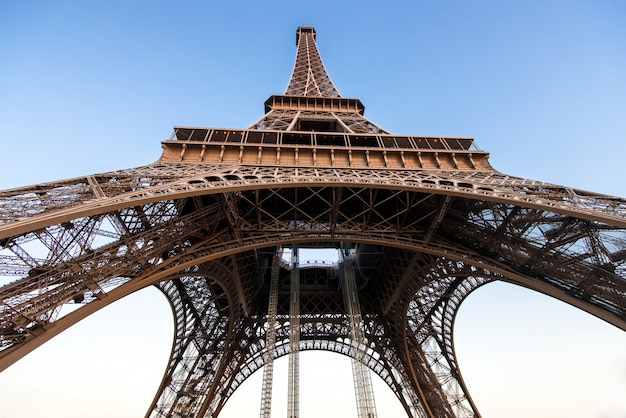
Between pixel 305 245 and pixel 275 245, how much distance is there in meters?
9.22

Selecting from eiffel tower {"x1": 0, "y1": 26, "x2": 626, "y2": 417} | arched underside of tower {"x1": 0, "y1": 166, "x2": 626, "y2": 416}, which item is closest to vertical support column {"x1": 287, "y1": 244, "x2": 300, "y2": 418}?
eiffel tower {"x1": 0, "y1": 26, "x2": 626, "y2": 417}

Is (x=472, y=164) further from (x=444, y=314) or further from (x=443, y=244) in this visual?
(x=444, y=314)

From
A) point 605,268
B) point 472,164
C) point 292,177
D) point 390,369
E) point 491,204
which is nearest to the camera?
point 605,268

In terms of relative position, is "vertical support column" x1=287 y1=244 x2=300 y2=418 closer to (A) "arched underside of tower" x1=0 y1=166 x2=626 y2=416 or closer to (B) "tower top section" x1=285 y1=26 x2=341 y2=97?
(A) "arched underside of tower" x1=0 y1=166 x2=626 y2=416

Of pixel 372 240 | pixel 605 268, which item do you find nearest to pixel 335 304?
pixel 372 240

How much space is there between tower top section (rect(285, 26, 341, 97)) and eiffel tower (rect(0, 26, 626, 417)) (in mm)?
5147

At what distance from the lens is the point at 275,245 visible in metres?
16.4

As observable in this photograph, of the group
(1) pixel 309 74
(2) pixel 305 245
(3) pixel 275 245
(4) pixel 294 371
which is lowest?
(4) pixel 294 371

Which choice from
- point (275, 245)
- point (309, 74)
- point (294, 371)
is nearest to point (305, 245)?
point (275, 245)

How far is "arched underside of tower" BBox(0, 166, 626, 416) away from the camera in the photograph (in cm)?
923

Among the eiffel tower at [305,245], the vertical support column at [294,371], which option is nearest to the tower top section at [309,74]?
the eiffel tower at [305,245]

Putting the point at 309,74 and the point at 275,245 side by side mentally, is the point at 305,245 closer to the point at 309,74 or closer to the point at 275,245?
the point at 275,245

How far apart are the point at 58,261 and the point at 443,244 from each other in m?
13.1

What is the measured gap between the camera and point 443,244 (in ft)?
48.0
